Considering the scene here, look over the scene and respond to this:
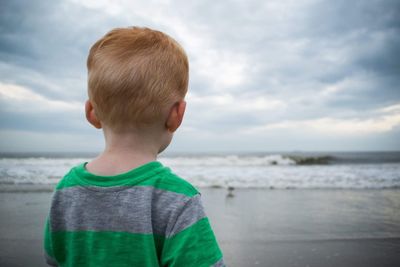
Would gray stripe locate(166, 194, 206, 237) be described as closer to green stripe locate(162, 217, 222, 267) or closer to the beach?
green stripe locate(162, 217, 222, 267)

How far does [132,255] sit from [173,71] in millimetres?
672

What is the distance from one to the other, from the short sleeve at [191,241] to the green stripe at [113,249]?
5cm

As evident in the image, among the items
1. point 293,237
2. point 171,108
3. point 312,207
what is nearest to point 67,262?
point 171,108

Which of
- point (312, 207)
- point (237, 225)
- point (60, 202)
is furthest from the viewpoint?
point (312, 207)

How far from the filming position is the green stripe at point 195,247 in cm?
89

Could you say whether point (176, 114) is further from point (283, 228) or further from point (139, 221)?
point (283, 228)

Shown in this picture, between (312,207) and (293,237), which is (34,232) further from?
(312,207)

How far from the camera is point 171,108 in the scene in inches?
42.9

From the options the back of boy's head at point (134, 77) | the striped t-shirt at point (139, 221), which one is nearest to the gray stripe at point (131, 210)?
the striped t-shirt at point (139, 221)

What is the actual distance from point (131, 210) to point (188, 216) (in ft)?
0.65

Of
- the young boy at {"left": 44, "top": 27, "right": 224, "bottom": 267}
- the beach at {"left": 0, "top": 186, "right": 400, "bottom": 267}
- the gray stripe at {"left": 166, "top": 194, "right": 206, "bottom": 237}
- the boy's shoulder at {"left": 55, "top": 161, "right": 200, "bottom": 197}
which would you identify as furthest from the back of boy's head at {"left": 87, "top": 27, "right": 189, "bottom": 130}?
the beach at {"left": 0, "top": 186, "right": 400, "bottom": 267}

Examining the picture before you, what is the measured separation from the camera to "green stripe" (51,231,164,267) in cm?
95

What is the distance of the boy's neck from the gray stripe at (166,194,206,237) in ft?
0.81

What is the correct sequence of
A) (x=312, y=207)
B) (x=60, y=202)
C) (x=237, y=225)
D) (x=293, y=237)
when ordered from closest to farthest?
(x=60, y=202), (x=293, y=237), (x=237, y=225), (x=312, y=207)
